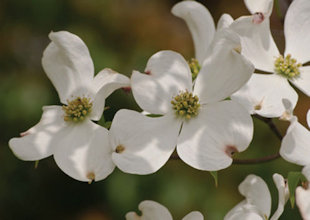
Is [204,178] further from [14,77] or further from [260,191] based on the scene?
[260,191]

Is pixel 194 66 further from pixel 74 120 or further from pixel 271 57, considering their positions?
pixel 74 120

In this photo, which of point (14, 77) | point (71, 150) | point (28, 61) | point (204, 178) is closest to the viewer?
point (71, 150)

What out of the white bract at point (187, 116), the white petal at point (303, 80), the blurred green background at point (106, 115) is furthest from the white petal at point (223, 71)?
the blurred green background at point (106, 115)

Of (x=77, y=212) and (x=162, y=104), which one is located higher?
(x=162, y=104)

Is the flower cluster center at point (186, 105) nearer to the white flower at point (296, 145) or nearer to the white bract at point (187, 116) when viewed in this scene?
the white bract at point (187, 116)

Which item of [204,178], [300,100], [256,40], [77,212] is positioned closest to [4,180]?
[77,212]

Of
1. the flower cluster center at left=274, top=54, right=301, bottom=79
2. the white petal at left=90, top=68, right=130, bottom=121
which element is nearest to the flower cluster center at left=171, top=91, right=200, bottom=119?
the white petal at left=90, top=68, right=130, bottom=121

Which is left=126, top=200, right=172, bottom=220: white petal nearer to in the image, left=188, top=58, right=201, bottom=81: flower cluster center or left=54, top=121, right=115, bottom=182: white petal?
left=54, top=121, right=115, bottom=182: white petal
